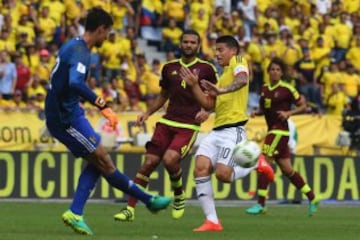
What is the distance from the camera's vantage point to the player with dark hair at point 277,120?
66.9 ft

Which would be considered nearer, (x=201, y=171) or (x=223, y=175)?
(x=201, y=171)

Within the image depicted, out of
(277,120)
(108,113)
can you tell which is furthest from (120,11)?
(108,113)

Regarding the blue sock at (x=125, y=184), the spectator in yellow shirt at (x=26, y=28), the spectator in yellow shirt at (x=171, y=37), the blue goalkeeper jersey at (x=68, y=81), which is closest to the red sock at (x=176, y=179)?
the blue sock at (x=125, y=184)

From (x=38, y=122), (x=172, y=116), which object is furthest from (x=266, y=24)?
(x=172, y=116)

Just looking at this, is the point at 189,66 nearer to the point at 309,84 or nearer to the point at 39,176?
the point at 39,176

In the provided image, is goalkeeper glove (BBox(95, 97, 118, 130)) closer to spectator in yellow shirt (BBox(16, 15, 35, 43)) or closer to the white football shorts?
the white football shorts

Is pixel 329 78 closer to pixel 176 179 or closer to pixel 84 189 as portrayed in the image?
pixel 176 179

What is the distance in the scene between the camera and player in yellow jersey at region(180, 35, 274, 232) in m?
15.1

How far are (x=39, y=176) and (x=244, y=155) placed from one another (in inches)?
364

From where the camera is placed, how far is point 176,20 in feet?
107

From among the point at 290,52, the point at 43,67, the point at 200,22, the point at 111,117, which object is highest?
the point at 200,22

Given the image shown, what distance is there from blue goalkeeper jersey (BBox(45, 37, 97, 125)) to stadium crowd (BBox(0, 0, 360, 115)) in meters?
11.7

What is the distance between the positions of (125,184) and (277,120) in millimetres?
6801

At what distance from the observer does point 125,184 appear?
46.5 feet
